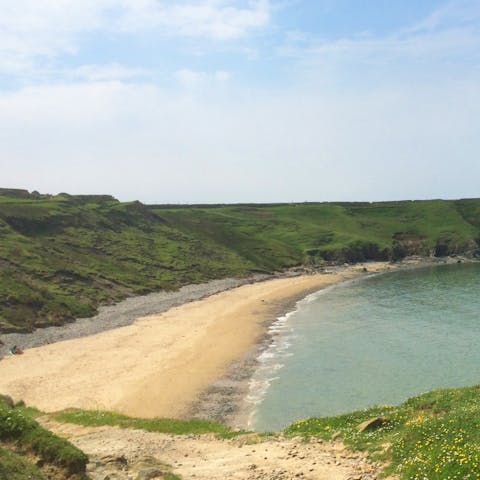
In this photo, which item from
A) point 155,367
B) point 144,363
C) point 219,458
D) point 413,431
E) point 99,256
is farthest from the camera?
point 99,256

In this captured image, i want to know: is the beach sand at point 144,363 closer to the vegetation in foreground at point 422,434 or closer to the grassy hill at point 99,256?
the grassy hill at point 99,256

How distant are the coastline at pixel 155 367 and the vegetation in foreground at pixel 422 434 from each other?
50.3ft

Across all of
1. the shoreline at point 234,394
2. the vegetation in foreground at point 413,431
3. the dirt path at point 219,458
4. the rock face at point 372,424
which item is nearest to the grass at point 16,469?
the vegetation in foreground at point 413,431

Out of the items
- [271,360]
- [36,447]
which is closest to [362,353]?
[271,360]

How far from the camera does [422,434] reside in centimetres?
2297

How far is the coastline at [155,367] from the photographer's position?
159 ft

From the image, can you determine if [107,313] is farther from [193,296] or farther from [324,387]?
[324,387]

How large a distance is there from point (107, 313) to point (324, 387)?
2181 inches

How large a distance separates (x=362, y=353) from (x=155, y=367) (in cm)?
2643

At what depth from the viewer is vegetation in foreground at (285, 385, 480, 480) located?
1919 centimetres

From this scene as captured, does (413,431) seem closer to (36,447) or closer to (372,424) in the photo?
(372,424)

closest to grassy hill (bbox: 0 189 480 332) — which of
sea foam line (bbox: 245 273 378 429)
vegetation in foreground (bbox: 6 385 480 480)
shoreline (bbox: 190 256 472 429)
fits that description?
sea foam line (bbox: 245 273 378 429)

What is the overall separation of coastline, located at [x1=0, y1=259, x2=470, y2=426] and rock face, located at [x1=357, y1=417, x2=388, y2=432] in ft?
57.0

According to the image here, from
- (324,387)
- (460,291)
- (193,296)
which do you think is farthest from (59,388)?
(460,291)
